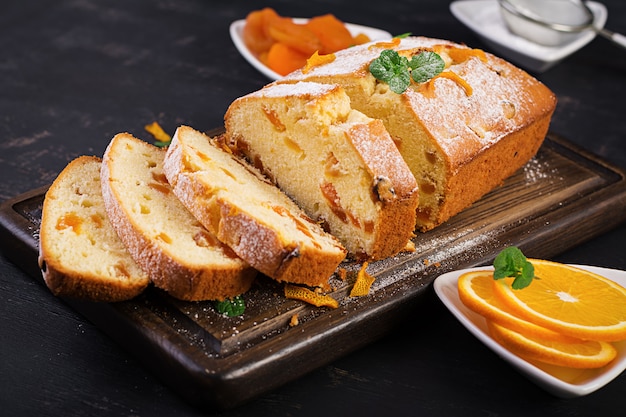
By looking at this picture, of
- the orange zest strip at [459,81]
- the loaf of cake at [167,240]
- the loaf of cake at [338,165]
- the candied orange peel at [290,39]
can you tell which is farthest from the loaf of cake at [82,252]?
the candied orange peel at [290,39]

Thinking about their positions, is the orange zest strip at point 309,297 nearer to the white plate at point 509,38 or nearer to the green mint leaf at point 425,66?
the green mint leaf at point 425,66

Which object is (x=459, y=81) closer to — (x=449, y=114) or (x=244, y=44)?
(x=449, y=114)

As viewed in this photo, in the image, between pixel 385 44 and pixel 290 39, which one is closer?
pixel 385 44

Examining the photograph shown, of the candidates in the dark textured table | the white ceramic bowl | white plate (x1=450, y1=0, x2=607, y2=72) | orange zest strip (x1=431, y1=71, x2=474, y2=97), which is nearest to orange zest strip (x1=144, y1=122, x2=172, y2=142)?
the dark textured table

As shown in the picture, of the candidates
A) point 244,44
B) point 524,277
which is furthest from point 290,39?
point 524,277

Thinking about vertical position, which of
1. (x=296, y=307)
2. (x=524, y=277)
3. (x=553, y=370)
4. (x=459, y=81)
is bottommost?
(x=553, y=370)

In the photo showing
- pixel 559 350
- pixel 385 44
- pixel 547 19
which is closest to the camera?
pixel 559 350

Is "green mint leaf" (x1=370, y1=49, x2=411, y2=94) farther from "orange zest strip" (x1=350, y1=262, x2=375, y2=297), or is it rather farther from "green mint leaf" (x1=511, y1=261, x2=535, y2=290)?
"green mint leaf" (x1=511, y1=261, x2=535, y2=290)
